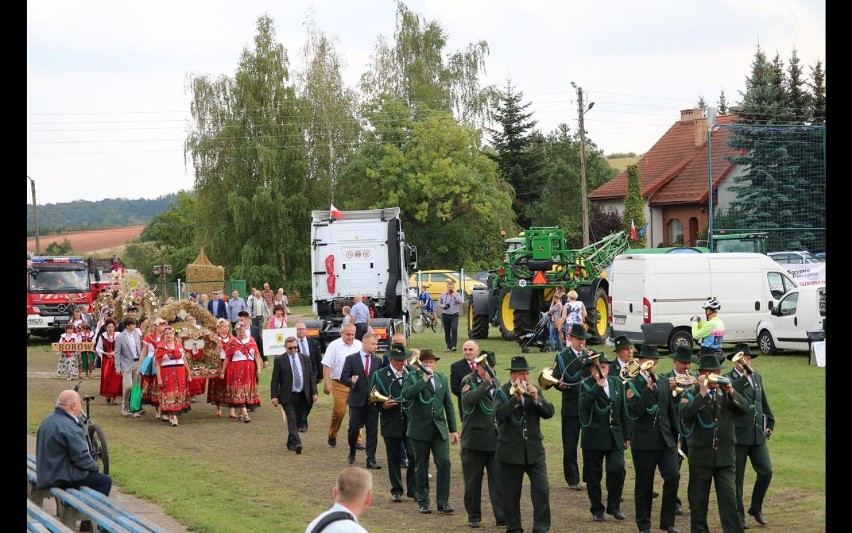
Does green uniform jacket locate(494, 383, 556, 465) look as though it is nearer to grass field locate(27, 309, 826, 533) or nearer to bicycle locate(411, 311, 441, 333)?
grass field locate(27, 309, 826, 533)

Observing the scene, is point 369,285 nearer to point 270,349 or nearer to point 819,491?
point 270,349

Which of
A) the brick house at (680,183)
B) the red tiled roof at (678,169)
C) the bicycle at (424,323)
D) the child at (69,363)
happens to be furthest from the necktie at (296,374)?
the red tiled roof at (678,169)

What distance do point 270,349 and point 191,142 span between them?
115 ft

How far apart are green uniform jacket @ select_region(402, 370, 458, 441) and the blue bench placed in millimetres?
3192

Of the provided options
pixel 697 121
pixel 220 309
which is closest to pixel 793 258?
pixel 697 121

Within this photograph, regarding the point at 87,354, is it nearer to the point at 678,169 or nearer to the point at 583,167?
the point at 583,167

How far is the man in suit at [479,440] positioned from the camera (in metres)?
11.5

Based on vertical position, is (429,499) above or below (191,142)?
below

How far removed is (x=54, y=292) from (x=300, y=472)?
24.3m

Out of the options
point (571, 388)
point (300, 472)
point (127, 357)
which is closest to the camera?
point (571, 388)

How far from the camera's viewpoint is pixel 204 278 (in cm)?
5031

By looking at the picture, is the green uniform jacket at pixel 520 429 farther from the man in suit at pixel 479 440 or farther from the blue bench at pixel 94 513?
the blue bench at pixel 94 513

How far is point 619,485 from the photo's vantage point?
39.1 ft
